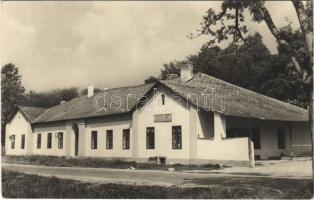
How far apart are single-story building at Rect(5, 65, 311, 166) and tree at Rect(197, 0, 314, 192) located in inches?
384

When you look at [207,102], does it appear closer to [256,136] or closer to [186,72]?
[256,136]

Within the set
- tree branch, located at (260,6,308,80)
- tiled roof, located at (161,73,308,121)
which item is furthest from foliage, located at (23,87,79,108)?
tree branch, located at (260,6,308,80)

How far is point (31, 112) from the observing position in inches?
1516

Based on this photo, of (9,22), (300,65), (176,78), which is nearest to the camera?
(300,65)

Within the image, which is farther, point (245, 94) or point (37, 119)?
point (37, 119)

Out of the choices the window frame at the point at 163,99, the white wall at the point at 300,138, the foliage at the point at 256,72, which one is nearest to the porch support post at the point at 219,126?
the window frame at the point at 163,99

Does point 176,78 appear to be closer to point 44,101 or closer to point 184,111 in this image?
point 184,111

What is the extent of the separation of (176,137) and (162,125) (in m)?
1.22

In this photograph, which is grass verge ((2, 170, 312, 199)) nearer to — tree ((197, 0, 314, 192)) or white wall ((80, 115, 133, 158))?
tree ((197, 0, 314, 192))

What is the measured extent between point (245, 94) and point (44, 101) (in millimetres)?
18738

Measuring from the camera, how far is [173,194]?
11.5 meters

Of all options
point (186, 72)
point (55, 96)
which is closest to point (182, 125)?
point (186, 72)

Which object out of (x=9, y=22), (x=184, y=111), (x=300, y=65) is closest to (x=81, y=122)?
(x=184, y=111)

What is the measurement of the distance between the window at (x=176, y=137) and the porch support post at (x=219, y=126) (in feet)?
8.04
